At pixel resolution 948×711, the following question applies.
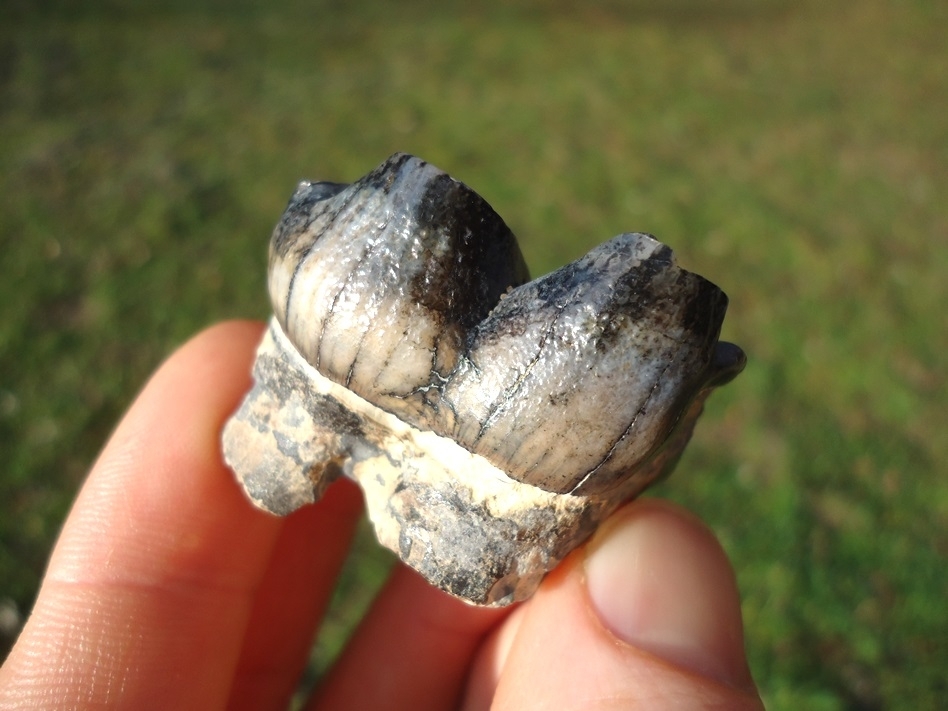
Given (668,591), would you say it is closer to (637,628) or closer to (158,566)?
(637,628)

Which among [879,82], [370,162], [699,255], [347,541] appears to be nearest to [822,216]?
[699,255]

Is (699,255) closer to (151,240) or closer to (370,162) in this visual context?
(370,162)

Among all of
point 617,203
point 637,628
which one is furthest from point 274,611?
point 617,203

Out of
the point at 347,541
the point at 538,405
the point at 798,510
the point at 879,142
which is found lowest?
the point at 347,541

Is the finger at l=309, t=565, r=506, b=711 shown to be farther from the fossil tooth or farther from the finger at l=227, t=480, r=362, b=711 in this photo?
the fossil tooth

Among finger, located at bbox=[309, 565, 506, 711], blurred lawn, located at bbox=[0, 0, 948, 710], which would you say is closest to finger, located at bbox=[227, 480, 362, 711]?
finger, located at bbox=[309, 565, 506, 711]
